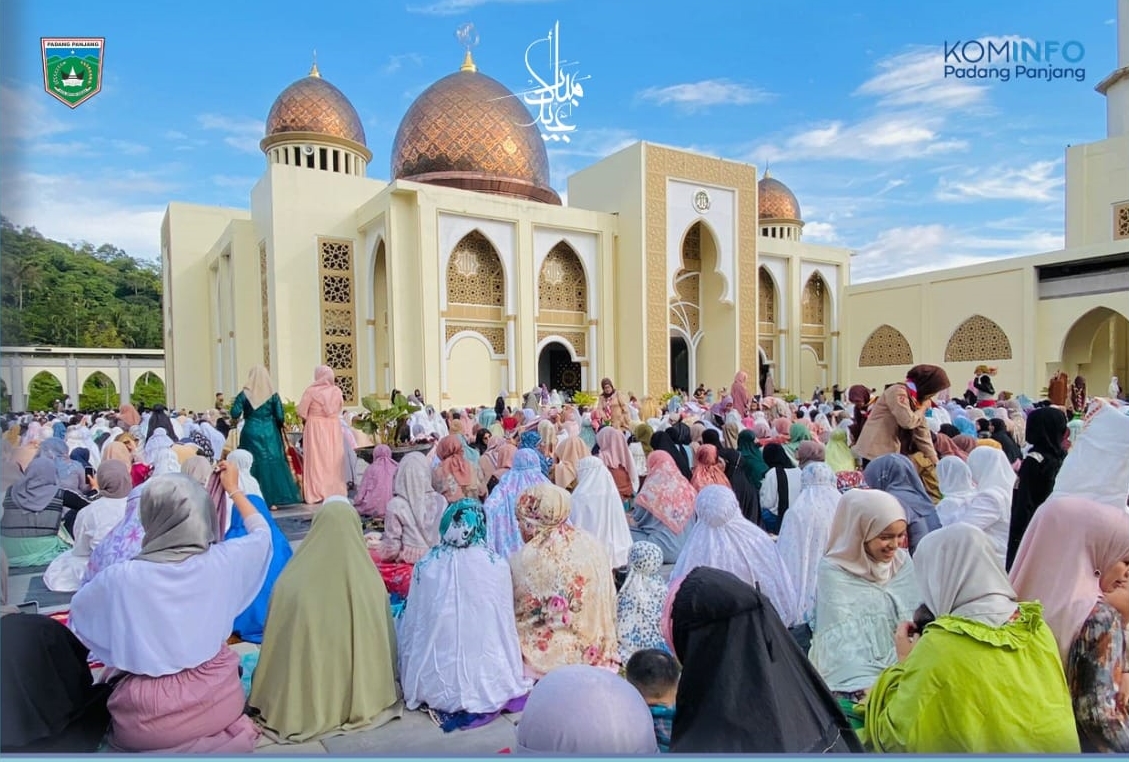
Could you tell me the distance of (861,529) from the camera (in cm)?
201

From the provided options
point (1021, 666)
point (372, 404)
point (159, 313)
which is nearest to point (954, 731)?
point (1021, 666)

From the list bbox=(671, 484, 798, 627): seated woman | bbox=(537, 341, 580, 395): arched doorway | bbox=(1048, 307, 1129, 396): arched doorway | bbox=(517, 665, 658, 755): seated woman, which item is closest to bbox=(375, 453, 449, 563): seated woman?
bbox=(671, 484, 798, 627): seated woman

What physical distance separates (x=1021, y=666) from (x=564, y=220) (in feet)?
43.6

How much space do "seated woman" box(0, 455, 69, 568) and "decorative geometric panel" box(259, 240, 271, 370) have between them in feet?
29.6

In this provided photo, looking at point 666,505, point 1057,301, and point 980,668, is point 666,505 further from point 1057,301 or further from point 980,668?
point 1057,301

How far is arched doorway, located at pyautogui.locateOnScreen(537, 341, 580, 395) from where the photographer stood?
16234 millimetres

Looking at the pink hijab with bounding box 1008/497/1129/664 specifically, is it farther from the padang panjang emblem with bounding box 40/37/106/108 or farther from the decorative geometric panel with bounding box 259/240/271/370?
the decorative geometric panel with bounding box 259/240/271/370

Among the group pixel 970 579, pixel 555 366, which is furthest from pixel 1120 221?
pixel 970 579

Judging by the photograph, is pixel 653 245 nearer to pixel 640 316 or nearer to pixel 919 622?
pixel 640 316

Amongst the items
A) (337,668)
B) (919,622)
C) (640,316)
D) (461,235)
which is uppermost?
(461,235)

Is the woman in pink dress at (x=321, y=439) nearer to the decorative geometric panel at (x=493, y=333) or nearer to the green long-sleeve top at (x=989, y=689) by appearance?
the green long-sleeve top at (x=989, y=689)

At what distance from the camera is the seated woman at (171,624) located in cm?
Result: 166

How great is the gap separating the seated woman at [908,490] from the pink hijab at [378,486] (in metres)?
3.53

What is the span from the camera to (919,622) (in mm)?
1738
